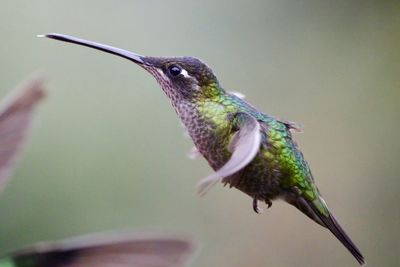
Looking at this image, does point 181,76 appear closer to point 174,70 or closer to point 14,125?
point 174,70

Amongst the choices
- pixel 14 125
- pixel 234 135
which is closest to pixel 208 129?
pixel 234 135

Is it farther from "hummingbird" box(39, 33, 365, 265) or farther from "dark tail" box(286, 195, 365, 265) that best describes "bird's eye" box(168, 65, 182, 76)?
"dark tail" box(286, 195, 365, 265)

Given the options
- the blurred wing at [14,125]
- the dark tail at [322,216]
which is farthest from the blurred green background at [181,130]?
the blurred wing at [14,125]

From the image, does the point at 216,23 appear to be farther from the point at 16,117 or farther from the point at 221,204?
the point at 16,117

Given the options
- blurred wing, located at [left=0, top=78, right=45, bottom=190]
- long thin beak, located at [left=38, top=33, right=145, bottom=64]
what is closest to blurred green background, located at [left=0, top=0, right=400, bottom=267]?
long thin beak, located at [left=38, top=33, right=145, bottom=64]

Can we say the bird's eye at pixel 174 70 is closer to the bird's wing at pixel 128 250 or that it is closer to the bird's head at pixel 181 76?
the bird's head at pixel 181 76

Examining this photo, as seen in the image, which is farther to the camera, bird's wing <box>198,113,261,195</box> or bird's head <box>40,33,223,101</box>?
bird's head <box>40,33,223,101</box>
